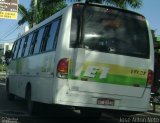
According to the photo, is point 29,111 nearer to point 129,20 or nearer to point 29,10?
point 129,20

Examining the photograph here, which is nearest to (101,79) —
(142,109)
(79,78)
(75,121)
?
(79,78)

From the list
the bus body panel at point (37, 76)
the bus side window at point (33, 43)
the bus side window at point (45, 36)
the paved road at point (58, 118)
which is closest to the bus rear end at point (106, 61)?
the bus body panel at point (37, 76)

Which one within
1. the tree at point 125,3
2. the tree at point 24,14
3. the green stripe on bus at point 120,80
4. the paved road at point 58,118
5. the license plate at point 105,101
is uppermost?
the tree at point 24,14

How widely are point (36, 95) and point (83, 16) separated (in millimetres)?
3160

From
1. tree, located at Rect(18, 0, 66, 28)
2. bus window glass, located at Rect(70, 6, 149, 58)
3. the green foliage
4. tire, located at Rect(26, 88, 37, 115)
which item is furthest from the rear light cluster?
tree, located at Rect(18, 0, 66, 28)

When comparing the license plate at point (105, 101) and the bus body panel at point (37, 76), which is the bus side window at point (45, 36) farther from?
the license plate at point (105, 101)

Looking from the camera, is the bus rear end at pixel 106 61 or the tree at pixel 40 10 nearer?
the bus rear end at pixel 106 61

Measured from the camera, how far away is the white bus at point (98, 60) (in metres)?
11.2

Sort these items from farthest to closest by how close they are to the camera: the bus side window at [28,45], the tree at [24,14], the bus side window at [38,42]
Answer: the tree at [24,14]
the bus side window at [28,45]
the bus side window at [38,42]

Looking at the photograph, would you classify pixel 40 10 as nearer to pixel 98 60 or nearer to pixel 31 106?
pixel 31 106

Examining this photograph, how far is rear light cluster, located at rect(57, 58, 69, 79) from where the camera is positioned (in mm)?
11195

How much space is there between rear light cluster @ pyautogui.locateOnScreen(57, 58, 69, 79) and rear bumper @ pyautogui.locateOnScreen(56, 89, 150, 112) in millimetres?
404

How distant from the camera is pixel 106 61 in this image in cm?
1154

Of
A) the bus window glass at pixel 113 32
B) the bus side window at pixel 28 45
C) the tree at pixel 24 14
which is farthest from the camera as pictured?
the tree at pixel 24 14
